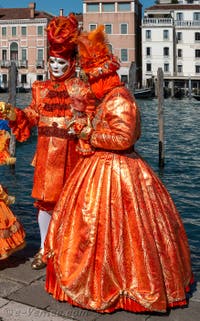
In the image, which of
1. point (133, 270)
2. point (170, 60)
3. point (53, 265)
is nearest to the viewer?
point (133, 270)

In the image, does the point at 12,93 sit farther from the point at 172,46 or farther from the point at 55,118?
the point at 172,46

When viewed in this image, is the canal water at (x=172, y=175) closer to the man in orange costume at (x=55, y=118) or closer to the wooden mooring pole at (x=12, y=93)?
the wooden mooring pole at (x=12, y=93)

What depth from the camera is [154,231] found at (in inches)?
110

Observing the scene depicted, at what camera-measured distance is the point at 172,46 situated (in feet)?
145

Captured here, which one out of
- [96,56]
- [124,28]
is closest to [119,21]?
[124,28]

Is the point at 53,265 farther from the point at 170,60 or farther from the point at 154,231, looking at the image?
the point at 170,60

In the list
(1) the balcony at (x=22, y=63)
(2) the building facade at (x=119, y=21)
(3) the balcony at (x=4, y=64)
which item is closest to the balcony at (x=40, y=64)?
(1) the balcony at (x=22, y=63)

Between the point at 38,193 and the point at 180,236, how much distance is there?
109cm

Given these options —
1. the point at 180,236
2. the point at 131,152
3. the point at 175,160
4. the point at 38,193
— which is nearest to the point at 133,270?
the point at 180,236

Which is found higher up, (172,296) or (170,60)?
(170,60)

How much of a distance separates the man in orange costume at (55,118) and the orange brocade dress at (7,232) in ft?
0.73

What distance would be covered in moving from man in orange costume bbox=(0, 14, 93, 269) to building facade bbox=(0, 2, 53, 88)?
4684cm

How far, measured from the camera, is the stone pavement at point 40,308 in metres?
2.78

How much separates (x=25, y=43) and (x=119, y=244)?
49.8m
